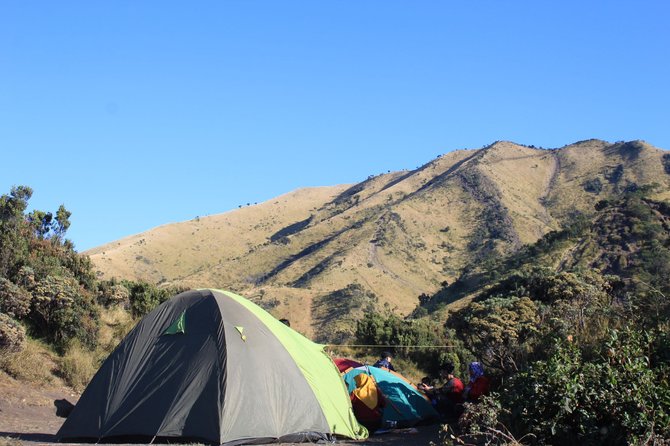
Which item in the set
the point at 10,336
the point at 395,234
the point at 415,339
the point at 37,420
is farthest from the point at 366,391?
the point at 395,234

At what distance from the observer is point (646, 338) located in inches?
308

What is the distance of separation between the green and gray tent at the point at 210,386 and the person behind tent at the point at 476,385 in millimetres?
1848

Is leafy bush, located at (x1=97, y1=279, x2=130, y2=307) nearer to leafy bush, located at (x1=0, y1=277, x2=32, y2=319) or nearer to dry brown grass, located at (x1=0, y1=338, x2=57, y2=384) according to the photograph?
leafy bush, located at (x1=0, y1=277, x2=32, y2=319)

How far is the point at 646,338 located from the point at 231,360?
5.01 metres

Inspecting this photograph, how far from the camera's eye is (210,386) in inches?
359

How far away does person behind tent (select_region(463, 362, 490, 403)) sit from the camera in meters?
10.8

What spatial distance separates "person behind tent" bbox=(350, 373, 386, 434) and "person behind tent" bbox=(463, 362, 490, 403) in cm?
131

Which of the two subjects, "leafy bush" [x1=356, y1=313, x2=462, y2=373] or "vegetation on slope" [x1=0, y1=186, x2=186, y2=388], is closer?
"vegetation on slope" [x1=0, y1=186, x2=186, y2=388]

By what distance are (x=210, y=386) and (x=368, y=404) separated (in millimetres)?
2938

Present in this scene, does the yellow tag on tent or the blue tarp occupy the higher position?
the yellow tag on tent

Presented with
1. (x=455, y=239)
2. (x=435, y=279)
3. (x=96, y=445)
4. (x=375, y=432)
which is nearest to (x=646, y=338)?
(x=375, y=432)

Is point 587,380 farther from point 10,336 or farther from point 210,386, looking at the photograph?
point 10,336

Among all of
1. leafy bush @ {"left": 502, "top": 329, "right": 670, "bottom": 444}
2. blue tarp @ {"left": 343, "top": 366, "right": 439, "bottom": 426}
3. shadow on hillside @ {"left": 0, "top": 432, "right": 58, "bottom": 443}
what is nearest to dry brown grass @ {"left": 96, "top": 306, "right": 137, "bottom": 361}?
shadow on hillside @ {"left": 0, "top": 432, "right": 58, "bottom": 443}

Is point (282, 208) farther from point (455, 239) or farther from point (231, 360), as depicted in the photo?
point (231, 360)
